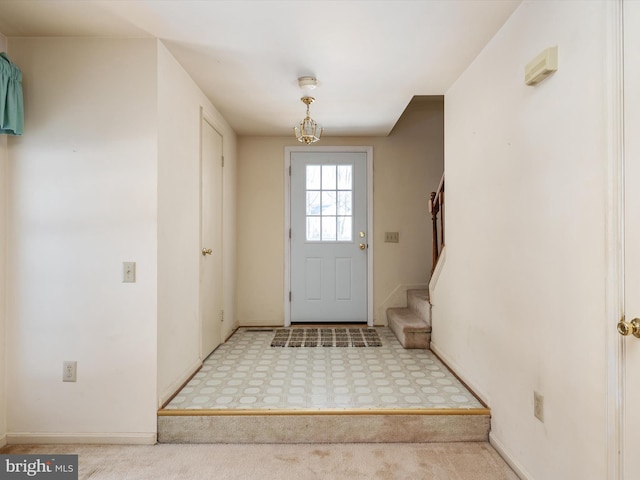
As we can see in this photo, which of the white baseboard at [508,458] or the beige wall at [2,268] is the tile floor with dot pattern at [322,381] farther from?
the beige wall at [2,268]

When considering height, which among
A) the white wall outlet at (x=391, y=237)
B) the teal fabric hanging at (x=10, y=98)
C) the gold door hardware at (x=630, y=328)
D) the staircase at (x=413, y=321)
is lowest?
the staircase at (x=413, y=321)

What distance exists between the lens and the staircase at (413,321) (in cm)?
338

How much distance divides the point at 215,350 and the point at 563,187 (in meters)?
2.93

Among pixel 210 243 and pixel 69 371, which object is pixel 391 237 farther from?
pixel 69 371

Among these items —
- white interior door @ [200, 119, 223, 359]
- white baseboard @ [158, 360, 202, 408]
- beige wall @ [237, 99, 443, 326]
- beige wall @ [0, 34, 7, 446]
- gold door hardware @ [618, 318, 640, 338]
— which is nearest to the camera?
gold door hardware @ [618, 318, 640, 338]

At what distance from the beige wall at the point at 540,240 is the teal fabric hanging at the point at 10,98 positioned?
2595mm

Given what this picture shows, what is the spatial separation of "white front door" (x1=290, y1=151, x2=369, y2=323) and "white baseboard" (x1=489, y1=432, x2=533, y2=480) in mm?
2305

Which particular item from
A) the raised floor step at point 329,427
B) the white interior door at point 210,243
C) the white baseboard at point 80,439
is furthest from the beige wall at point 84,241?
the white interior door at point 210,243

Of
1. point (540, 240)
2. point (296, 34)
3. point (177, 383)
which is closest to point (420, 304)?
point (540, 240)

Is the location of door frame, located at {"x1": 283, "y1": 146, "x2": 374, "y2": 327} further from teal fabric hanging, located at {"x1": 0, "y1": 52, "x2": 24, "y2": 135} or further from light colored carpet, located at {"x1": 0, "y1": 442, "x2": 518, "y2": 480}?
teal fabric hanging, located at {"x1": 0, "y1": 52, "x2": 24, "y2": 135}

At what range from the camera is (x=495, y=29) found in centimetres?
207

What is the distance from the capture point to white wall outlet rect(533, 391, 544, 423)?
166 cm

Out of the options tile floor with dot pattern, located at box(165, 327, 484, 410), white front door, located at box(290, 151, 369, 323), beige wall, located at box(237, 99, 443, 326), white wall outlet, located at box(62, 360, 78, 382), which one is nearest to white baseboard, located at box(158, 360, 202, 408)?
tile floor with dot pattern, located at box(165, 327, 484, 410)

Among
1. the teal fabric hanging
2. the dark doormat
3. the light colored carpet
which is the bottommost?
the light colored carpet
